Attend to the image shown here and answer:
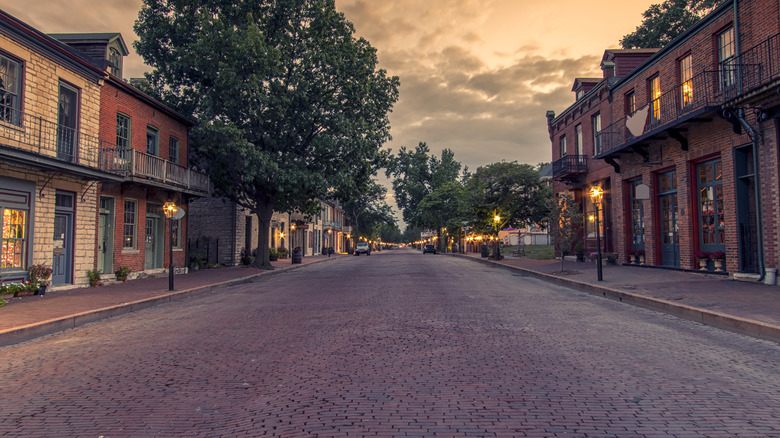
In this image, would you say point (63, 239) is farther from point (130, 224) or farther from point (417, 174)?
point (417, 174)

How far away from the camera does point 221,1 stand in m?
22.5

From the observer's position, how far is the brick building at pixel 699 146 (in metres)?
12.5

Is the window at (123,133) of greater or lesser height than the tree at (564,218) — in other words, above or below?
above

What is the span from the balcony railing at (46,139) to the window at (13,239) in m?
1.71

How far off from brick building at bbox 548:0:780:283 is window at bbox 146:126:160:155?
18168 mm

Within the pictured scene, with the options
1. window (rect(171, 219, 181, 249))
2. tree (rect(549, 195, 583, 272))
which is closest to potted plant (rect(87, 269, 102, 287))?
window (rect(171, 219, 181, 249))

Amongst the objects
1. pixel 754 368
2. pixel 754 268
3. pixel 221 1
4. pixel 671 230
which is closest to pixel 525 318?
pixel 754 368

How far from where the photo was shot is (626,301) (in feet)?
36.4

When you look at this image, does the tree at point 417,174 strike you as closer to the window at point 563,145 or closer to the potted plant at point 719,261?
the window at point 563,145

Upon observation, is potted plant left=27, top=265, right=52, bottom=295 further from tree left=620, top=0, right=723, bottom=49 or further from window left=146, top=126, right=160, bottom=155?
tree left=620, top=0, right=723, bottom=49

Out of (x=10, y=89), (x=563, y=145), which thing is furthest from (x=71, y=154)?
(x=563, y=145)

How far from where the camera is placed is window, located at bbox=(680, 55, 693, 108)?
51.5ft

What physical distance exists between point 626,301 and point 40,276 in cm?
1435

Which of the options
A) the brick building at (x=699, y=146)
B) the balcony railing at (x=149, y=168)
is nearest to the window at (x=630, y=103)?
the brick building at (x=699, y=146)
